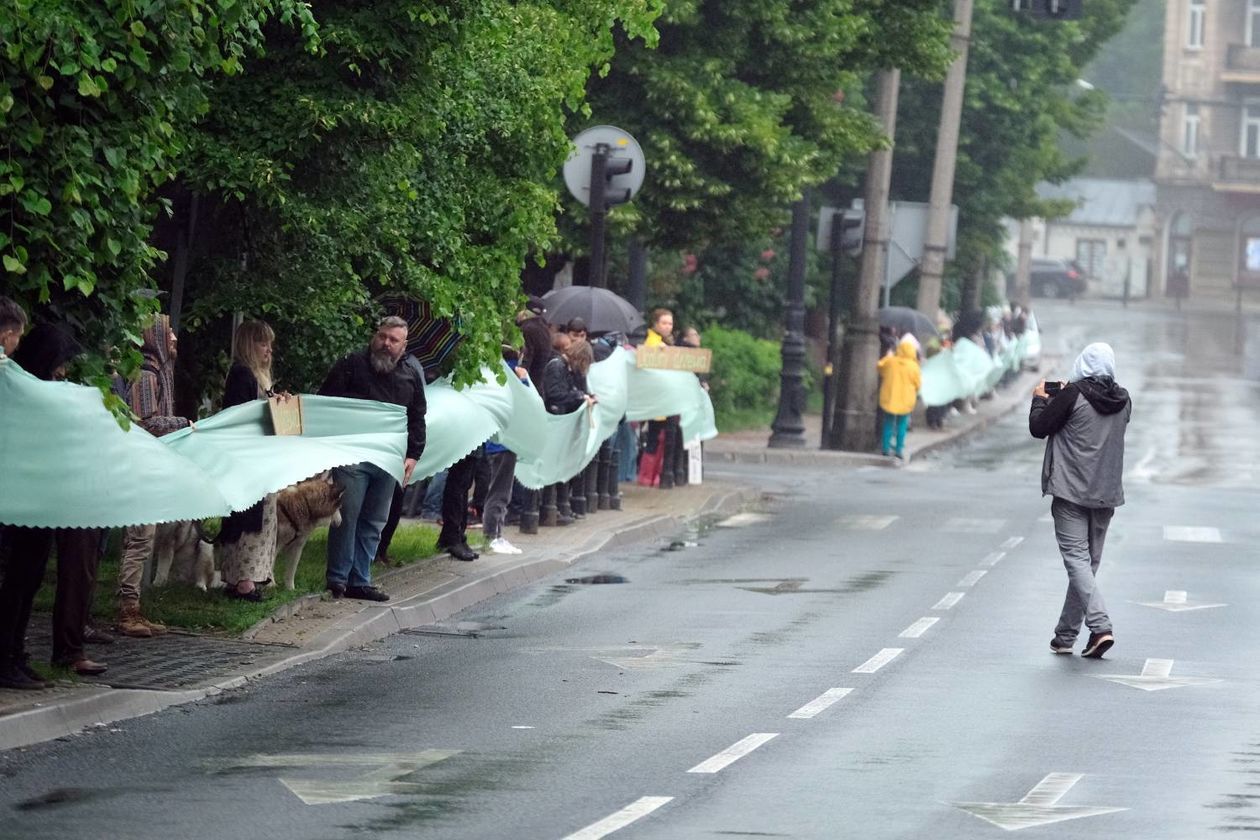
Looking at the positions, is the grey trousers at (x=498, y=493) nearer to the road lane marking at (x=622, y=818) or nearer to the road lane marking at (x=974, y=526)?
the road lane marking at (x=974, y=526)

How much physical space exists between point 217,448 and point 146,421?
1.31 ft

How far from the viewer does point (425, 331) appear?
17.0 meters

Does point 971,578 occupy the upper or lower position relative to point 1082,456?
lower

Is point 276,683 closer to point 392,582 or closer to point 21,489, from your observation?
point 21,489

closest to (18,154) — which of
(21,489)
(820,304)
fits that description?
(21,489)

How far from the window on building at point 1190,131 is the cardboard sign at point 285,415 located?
87.7m

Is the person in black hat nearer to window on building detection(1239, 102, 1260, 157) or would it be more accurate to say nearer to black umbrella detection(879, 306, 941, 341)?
black umbrella detection(879, 306, 941, 341)

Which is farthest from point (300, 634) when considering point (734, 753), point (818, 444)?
point (818, 444)

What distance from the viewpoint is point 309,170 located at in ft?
49.8

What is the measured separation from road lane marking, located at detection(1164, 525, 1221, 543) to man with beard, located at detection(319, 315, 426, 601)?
918 cm

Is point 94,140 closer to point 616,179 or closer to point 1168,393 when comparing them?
point 616,179

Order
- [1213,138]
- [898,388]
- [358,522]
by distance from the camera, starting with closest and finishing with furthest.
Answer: [358,522], [898,388], [1213,138]

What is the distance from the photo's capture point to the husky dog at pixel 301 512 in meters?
14.8

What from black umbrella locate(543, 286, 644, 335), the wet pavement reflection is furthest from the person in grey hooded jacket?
the wet pavement reflection
